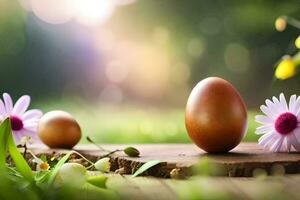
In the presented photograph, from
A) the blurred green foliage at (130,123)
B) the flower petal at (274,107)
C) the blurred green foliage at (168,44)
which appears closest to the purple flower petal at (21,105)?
→ the flower petal at (274,107)

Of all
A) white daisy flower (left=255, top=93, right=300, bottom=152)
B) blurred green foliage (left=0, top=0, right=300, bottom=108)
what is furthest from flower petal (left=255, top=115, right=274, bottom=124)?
blurred green foliage (left=0, top=0, right=300, bottom=108)

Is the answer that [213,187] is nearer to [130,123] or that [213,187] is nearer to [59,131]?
[59,131]

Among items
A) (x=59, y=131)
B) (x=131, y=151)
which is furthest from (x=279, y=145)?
(x=59, y=131)

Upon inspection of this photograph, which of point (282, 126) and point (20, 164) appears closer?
point (20, 164)

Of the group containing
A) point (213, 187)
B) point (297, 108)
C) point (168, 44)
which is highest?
point (168, 44)

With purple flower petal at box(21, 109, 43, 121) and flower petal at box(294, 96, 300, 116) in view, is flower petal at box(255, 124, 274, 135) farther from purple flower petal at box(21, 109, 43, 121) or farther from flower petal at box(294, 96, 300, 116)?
purple flower petal at box(21, 109, 43, 121)
